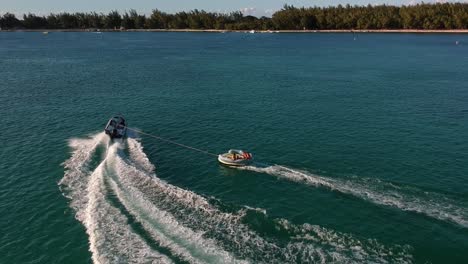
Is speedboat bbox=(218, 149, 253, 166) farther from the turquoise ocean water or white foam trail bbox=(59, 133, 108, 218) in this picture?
white foam trail bbox=(59, 133, 108, 218)

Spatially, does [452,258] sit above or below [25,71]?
below

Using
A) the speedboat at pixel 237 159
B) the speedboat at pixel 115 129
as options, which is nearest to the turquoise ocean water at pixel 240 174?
the speedboat at pixel 237 159

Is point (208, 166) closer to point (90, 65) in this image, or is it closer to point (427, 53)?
point (90, 65)

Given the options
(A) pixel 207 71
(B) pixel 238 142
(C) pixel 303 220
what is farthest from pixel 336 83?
(C) pixel 303 220

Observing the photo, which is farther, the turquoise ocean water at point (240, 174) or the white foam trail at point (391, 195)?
the white foam trail at point (391, 195)

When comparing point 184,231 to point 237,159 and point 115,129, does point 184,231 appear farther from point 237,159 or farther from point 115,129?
point 115,129

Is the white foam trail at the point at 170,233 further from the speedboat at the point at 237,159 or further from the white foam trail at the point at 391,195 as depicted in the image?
the white foam trail at the point at 391,195

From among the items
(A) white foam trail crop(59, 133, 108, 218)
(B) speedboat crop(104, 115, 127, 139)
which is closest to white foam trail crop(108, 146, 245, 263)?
(A) white foam trail crop(59, 133, 108, 218)
